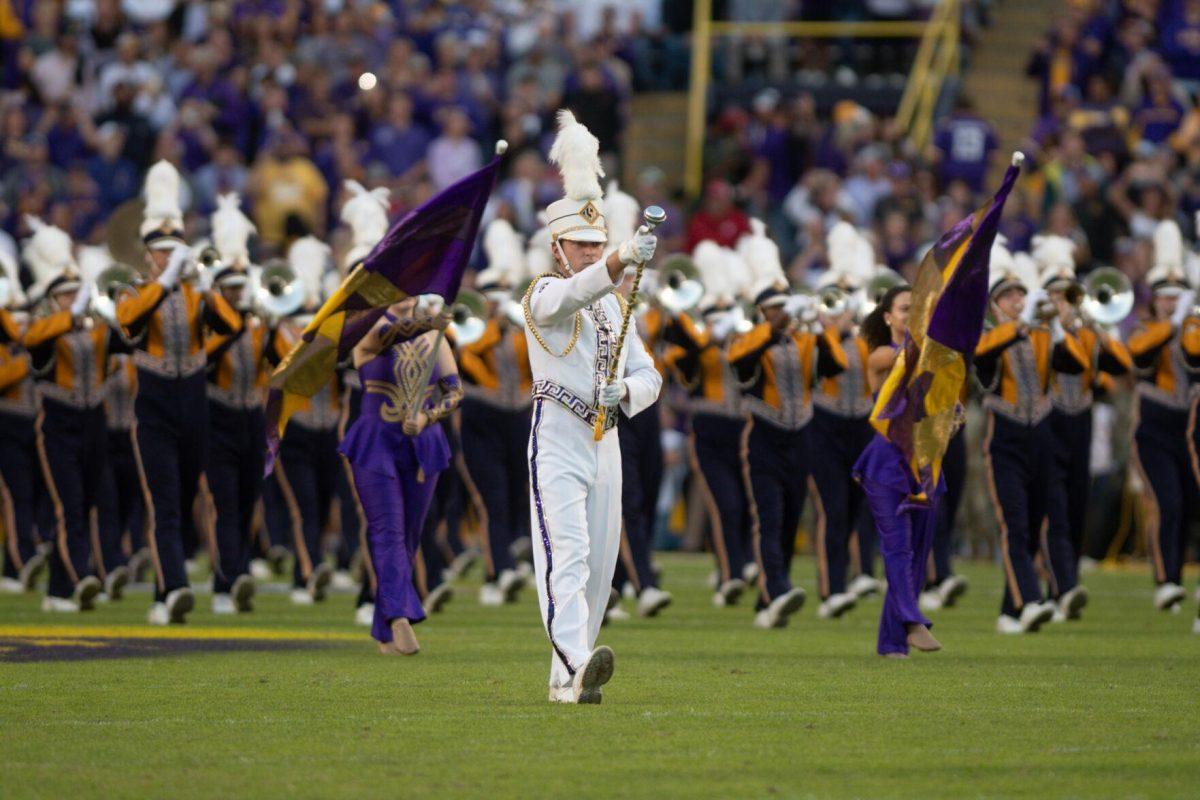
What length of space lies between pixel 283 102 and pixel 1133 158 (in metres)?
9.80

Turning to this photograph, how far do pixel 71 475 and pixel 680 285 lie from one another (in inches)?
188

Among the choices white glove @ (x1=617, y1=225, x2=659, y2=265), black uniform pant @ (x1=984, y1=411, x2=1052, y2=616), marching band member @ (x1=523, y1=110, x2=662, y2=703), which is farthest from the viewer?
black uniform pant @ (x1=984, y1=411, x2=1052, y2=616)

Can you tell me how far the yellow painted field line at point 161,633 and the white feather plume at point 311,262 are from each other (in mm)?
4347

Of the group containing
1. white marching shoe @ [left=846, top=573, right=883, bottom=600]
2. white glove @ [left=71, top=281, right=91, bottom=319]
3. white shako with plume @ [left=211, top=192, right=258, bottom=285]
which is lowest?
white marching shoe @ [left=846, top=573, right=883, bottom=600]

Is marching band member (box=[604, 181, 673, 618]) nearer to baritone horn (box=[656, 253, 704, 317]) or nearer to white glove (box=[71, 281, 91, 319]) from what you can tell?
baritone horn (box=[656, 253, 704, 317])

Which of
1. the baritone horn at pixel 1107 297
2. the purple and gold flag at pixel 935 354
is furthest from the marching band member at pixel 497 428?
the purple and gold flag at pixel 935 354

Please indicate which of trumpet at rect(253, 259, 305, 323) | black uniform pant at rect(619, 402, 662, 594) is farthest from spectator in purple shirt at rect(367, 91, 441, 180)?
black uniform pant at rect(619, 402, 662, 594)

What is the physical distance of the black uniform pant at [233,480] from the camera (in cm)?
1648

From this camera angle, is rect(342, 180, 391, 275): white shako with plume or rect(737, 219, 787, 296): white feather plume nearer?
rect(342, 180, 391, 275): white shako with plume

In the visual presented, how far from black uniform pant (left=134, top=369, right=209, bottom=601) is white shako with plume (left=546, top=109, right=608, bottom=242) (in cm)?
534

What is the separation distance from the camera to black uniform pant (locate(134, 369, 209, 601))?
15.0m

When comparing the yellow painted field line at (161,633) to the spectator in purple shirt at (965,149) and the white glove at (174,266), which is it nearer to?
the white glove at (174,266)

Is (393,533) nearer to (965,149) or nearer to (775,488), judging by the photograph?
(775,488)

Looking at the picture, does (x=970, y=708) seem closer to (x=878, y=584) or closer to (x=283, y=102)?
(x=878, y=584)
